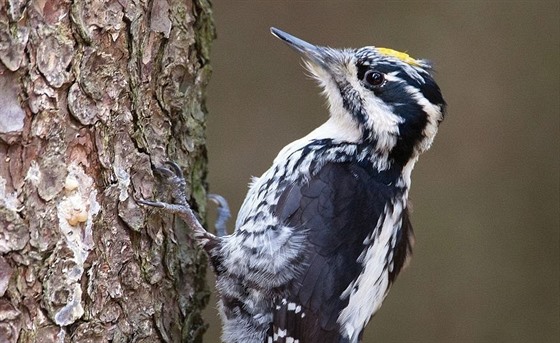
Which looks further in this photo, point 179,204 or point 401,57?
point 401,57

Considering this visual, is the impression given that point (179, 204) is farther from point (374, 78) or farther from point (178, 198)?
point (374, 78)

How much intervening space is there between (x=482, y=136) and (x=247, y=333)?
236cm

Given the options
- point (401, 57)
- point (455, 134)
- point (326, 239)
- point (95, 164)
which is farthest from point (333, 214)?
point (455, 134)

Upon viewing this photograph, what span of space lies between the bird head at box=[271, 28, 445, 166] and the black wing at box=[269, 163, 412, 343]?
197mm

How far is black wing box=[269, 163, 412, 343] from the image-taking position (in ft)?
10.5

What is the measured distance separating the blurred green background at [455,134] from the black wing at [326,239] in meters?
1.63

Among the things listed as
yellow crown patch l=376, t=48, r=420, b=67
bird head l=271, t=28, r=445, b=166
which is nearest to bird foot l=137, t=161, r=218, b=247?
bird head l=271, t=28, r=445, b=166

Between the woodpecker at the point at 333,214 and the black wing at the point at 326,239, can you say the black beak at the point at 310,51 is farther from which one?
the black wing at the point at 326,239

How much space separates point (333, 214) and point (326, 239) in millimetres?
103

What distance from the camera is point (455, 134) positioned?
5070mm

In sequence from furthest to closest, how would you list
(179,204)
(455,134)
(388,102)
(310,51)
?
(455,134), (310,51), (388,102), (179,204)

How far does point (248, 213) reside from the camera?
3.40 m

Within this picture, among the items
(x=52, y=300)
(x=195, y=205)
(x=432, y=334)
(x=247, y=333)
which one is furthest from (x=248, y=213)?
(x=432, y=334)

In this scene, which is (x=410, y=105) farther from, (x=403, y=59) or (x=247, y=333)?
(x=247, y=333)
